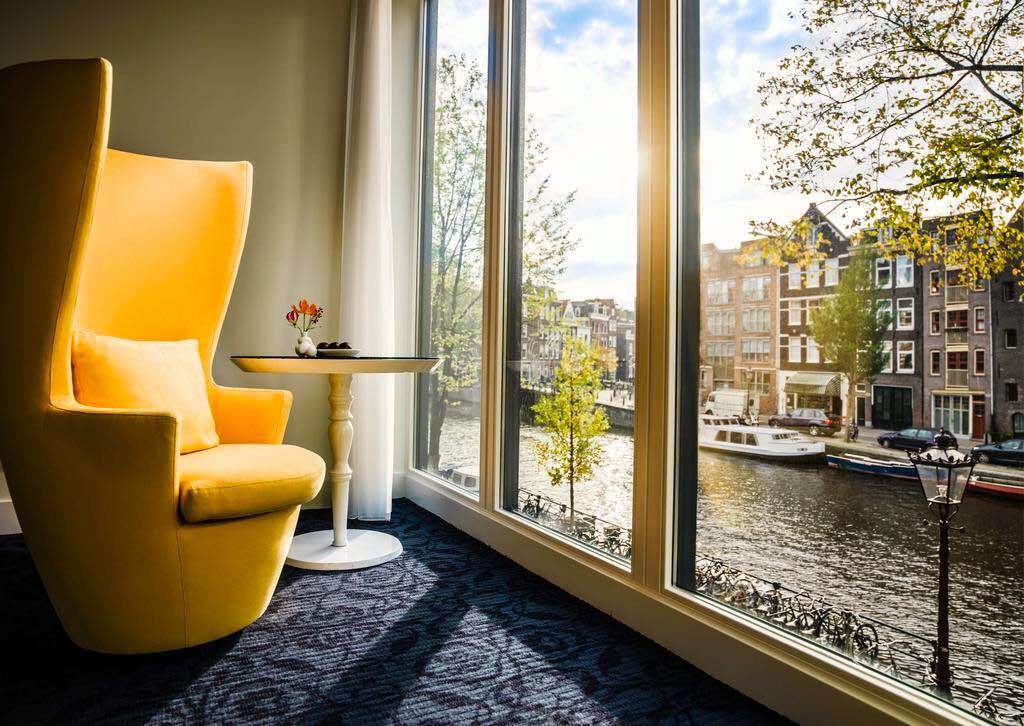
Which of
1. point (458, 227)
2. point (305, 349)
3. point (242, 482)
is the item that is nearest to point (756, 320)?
point (242, 482)

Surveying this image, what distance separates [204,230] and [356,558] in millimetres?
1463

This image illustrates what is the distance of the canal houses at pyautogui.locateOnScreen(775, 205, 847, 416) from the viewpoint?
4.66 feet

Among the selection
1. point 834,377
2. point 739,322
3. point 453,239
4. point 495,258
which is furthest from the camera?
point 453,239

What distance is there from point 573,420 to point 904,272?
3.88ft

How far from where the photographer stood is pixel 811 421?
1.47 m

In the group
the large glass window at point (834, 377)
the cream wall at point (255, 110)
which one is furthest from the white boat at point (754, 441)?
the cream wall at point (255, 110)

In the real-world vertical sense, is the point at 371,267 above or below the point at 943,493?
above

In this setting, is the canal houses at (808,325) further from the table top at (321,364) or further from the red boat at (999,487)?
the table top at (321,364)

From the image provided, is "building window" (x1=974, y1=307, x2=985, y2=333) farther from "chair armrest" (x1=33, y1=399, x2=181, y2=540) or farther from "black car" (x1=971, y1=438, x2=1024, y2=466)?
"chair armrest" (x1=33, y1=399, x2=181, y2=540)

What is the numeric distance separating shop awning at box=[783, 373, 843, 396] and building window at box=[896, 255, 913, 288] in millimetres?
225

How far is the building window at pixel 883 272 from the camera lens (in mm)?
1324

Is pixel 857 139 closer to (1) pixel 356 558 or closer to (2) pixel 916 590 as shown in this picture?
(2) pixel 916 590

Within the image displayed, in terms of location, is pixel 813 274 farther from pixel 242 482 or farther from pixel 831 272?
pixel 242 482

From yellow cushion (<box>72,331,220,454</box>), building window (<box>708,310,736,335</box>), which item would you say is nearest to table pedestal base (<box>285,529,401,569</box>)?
yellow cushion (<box>72,331,220,454</box>)
